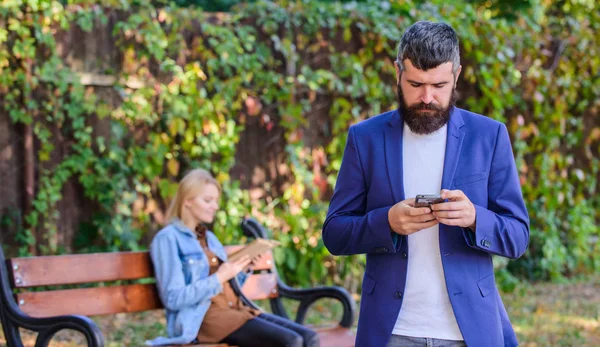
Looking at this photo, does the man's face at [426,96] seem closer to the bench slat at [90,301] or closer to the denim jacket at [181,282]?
the denim jacket at [181,282]

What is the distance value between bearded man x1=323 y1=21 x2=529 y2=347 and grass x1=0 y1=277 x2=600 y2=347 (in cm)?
303

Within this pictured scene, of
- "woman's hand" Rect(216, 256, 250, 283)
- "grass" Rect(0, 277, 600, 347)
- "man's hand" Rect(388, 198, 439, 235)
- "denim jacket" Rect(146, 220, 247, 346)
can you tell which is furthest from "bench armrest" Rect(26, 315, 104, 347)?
"grass" Rect(0, 277, 600, 347)

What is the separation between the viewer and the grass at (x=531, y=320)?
604 cm

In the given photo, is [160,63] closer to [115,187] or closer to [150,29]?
[150,29]

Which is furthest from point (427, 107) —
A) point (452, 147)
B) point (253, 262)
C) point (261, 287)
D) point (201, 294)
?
point (261, 287)

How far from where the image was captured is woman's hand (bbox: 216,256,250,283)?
14.1ft

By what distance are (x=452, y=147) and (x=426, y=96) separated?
0.58ft

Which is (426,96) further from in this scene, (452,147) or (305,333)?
(305,333)

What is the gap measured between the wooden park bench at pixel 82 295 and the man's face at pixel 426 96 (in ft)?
6.08

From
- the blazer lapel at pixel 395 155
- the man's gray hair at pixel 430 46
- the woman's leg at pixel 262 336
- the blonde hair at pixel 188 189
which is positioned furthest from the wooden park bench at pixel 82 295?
the man's gray hair at pixel 430 46

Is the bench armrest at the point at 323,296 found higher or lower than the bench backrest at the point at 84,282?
lower

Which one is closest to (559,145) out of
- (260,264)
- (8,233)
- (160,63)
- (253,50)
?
(253,50)

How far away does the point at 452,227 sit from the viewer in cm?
237

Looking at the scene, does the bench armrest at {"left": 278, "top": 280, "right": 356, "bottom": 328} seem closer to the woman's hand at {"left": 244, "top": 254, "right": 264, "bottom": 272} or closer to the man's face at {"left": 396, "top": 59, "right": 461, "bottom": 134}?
the woman's hand at {"left": 244, "top": 254, "right": 264, "bottom": 272}
